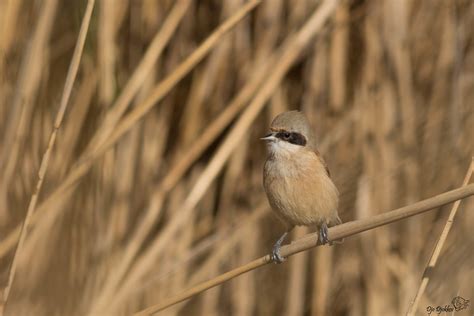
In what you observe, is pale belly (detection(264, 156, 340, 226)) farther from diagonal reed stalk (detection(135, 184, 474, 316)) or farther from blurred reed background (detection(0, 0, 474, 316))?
diagonal reed stalk (detection(135, 184, 474, 316))

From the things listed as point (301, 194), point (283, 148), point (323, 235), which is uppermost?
point (283, 148)

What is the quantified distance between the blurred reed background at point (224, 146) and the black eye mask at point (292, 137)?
0.12 m

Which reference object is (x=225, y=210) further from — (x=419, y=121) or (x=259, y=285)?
(x=419, y=121)

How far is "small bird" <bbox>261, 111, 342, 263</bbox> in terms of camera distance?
7.54 feet

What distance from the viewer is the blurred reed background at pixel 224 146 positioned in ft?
7.52

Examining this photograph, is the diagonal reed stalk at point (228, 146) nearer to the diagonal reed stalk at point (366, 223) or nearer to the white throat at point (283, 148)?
the white throat at point (283, 148)

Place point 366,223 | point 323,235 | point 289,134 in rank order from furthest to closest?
point 289,134 < point 323,235 < point 366,223

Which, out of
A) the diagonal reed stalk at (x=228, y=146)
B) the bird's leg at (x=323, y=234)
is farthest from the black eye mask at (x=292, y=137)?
the bird's leg at (x=323, y=234)

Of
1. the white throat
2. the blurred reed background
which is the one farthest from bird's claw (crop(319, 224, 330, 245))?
the blurred reed background

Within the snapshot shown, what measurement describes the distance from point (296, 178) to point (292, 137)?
0.13 meters

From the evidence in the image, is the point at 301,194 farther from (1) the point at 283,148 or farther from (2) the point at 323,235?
(2) the point at 323,235

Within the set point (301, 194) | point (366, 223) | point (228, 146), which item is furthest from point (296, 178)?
point (366, 223)

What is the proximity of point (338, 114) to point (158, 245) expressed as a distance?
2.63ft

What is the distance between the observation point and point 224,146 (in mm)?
2359
